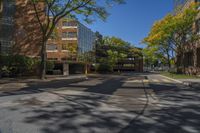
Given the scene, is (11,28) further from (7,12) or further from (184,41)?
(184,41)

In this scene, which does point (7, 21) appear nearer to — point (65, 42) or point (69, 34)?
point (69, 34)

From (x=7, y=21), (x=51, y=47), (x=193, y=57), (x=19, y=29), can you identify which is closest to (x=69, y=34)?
(x=51, y=47)

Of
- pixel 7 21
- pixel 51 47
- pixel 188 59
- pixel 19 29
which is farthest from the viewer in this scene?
pixel 51 47

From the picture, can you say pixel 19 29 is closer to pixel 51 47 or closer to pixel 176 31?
pixel 176 31

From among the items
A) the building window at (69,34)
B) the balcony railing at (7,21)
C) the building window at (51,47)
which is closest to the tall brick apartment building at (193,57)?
the balcony railing at (7,21)

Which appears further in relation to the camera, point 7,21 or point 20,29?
point 20,29

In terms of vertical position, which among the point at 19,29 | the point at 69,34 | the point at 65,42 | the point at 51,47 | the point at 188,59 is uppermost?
the point at 69,34

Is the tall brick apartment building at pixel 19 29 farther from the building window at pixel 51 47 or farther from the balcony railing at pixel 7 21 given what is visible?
the building window at pixel 51 47

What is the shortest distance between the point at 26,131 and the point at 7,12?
39.5 meters

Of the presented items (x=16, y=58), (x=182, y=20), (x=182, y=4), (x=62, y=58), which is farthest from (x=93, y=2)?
(x=62, y=58)

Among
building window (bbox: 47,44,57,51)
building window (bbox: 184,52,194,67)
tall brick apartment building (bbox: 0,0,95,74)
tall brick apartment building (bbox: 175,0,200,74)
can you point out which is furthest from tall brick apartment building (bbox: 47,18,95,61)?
tall brick apartment building (bbox: 175,0,200,74)

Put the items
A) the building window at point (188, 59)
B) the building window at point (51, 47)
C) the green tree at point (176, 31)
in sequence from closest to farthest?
1. the green tree at point (176, 31)
2. the building window at point (188, 59)
3. the building window at point (51, 47)

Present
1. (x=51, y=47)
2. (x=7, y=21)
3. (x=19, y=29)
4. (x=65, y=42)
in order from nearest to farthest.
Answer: (x=7, y=21)
(x=19, y=29)
(x=65, y=42)
(x=51, y=47)

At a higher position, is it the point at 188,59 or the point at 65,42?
the point at 65,42
